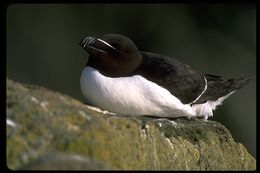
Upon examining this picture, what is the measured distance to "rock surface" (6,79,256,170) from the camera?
2.70 m

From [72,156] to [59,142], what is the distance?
0.38 ft

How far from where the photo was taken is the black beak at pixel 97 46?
171 inches

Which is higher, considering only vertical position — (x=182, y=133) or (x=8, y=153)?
(x=8, y=153)

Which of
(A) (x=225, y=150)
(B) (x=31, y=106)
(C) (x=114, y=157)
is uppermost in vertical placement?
(B) (x=31, y=106)

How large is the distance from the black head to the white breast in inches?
2.2

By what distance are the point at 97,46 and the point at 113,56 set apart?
140 millimetres

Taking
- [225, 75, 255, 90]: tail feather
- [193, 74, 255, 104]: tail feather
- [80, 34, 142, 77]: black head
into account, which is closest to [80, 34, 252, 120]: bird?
[80, 34, 142, 77]: black head

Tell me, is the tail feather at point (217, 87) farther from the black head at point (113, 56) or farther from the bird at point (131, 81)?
the black head at point (113, 56)

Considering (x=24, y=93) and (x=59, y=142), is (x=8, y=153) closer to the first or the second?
(x=59, y=142)

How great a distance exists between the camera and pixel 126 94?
432 cm

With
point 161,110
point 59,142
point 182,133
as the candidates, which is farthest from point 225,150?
point 59,142

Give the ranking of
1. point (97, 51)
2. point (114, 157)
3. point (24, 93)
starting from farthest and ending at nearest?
point (97, 51) → point (24, 93) → point (114, 157)

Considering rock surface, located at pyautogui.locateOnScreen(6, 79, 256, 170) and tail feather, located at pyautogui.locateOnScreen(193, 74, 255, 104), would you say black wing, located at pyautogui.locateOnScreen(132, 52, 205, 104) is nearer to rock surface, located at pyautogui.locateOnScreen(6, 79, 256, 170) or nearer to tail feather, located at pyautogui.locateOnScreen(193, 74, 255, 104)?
tail feather, located at pyautogui.locateOnScreen(193, 74, 255, 104)

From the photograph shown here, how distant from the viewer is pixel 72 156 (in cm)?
266
